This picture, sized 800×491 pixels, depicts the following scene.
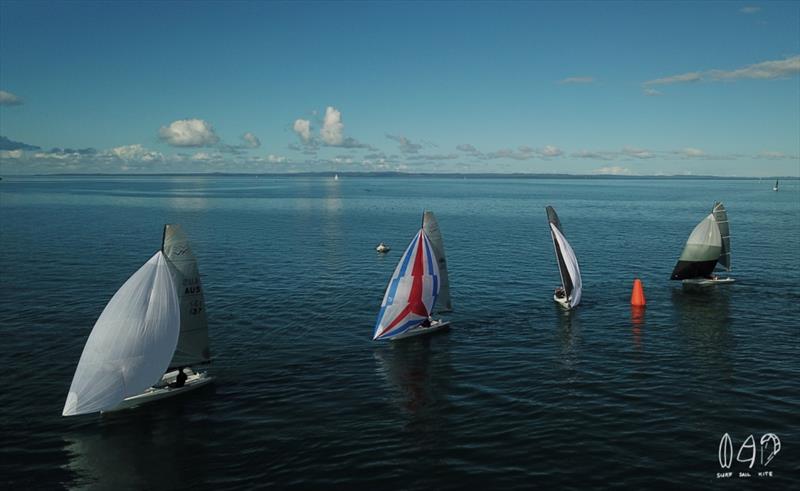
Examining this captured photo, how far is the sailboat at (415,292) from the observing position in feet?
131

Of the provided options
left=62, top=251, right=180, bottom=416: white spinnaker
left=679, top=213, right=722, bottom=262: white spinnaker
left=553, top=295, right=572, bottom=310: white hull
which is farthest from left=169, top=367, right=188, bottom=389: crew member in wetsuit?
left=679, top=213, right=722, bottom=262: white spinnaker

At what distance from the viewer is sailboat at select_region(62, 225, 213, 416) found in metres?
27.1

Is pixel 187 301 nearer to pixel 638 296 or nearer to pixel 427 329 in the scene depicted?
pixel 427 329

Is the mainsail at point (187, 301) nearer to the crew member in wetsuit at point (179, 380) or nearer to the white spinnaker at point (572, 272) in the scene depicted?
the crew member in wetsuit at point (179, 380)

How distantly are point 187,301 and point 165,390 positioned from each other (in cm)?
486

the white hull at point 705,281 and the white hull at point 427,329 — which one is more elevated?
the white hull at point 705,281

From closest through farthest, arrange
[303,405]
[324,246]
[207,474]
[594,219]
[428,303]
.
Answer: [207,474], [303,405], [428,303], [324,246], [594,219]

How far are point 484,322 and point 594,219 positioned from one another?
106 meters

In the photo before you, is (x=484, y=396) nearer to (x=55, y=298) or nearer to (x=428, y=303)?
(x=428, y=303)

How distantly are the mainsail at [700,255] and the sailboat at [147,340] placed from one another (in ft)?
158

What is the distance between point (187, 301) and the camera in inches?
1244

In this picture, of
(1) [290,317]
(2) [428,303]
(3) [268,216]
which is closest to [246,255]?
(1) [290,317]

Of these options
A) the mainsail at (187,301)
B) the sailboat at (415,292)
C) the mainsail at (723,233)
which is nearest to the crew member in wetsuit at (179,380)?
the mainsail at (187,301)

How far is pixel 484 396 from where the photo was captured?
30703 mm
